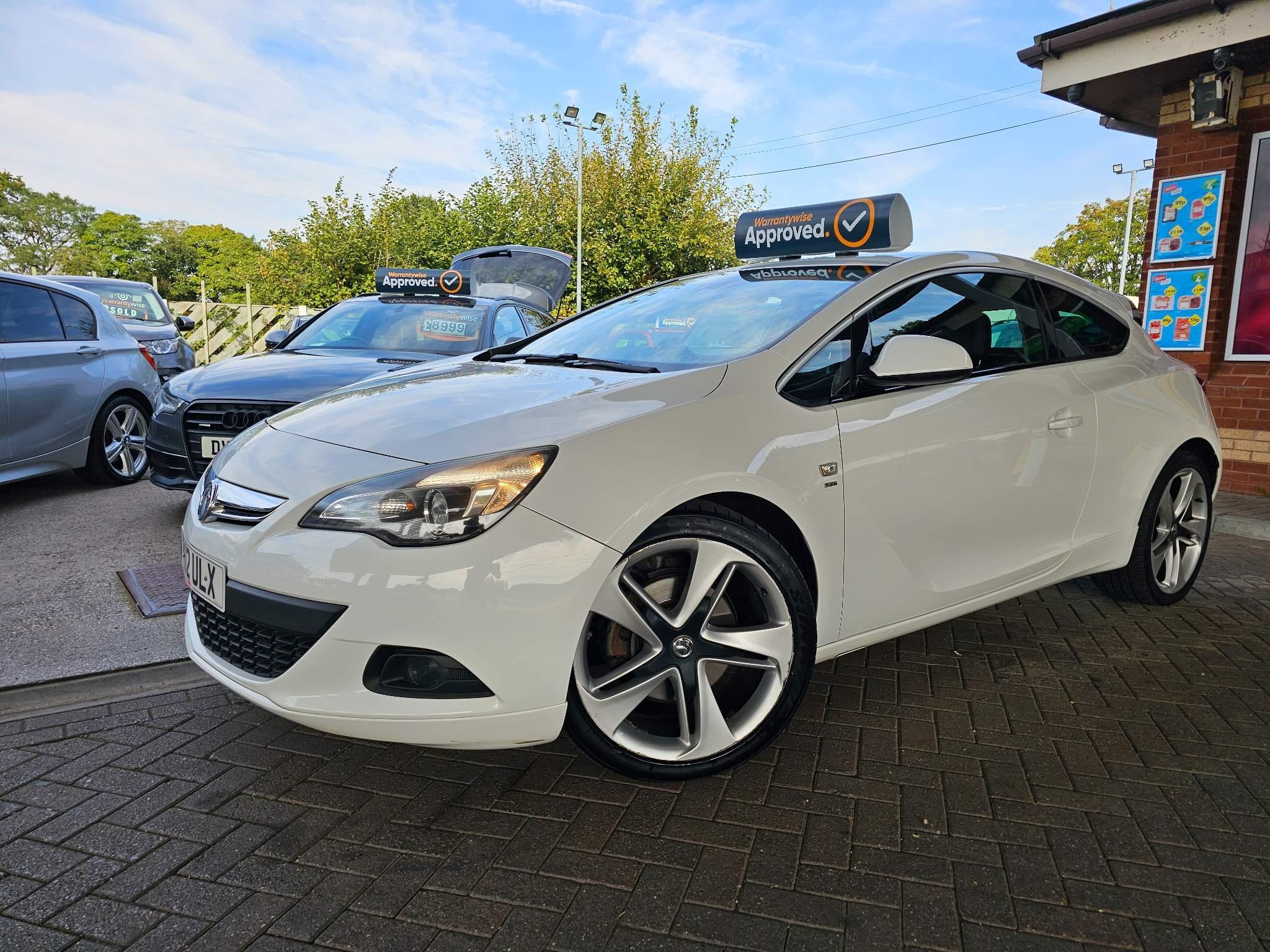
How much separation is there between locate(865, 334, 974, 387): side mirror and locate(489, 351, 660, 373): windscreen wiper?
27.5 inches

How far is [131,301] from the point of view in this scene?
10750mm

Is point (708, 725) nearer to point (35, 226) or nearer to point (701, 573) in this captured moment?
point (701, 573)

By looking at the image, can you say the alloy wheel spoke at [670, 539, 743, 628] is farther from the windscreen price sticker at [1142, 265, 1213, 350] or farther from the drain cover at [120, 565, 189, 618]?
the windscreen price sticker at [1142, 265, 1213, 350]

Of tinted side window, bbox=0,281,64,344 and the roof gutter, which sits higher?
the roof gutter

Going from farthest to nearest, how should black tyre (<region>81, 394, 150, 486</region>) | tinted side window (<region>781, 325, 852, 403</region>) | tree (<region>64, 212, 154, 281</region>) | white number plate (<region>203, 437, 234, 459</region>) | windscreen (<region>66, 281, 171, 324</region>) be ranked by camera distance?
tree (<region>64, 212, 154, 281</region>) < windscreen (<region>66, 281, 171, 324</region>) < black tyre (<region>81, 394, 150, 486</region>) < white number plate (<region>203, 437, 234, 459</region>) < tinted side window (<region>781, 325, 852, 403</region>)

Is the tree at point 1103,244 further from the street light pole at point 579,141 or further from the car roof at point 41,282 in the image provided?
the car roof at point 41,282

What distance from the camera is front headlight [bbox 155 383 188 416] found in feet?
17.5

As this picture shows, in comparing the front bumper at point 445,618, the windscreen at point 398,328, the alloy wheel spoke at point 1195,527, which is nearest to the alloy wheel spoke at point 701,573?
the front bumper at point 445,618

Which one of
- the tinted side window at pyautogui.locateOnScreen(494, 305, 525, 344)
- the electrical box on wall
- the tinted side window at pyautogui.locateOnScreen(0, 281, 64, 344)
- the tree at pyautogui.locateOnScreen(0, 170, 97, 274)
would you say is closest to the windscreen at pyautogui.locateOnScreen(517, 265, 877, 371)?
the tinted side window at pyautogui.locateOnScreen(494, 305, 525, 344)

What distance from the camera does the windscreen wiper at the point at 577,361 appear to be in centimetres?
296

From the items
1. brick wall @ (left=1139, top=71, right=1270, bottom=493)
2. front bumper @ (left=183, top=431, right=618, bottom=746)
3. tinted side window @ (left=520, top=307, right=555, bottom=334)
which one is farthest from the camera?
tinted side window @ (left=520, top=307, right=555, bottom=334)

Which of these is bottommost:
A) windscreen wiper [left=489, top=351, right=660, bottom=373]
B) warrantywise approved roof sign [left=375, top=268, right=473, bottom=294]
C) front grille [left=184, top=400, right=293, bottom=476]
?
front grille [left=184, top=400, right=293, bottom=476]

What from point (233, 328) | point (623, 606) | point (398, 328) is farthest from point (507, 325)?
point (233, 328)

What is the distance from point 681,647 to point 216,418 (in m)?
3.87
